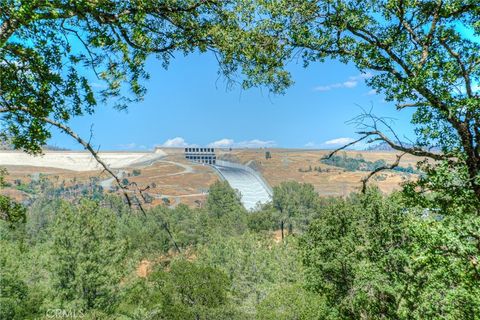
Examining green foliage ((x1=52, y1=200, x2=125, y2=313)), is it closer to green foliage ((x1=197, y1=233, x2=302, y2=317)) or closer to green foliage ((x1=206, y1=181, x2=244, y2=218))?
green foliage ((x1=197, y1=233, x2=302, y2=317))

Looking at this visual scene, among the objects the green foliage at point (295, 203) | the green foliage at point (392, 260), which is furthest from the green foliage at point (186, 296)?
the green foliage at point (295, 203)

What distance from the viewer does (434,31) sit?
10.5 m

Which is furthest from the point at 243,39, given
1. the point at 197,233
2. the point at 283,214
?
the point at 283,214

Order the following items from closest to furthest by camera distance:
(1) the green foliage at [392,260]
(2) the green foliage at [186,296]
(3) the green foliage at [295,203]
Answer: (1) the green foliage at [392,260] < (2) the green foliage at [186,296] < (3) the green foliage at [295,203]

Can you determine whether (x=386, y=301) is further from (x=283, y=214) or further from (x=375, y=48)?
(x=283, y=214)

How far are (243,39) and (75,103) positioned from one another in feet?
14.2

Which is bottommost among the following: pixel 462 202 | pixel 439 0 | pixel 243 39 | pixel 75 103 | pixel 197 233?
pixel 197 233

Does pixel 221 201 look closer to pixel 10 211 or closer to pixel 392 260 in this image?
pixel 392 260

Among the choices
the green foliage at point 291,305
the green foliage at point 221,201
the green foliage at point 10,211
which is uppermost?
the green foliage at point 10,211

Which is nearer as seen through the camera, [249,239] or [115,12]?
[115,12]

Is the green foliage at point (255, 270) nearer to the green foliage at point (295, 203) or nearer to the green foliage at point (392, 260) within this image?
the green foliage at point (392, 260)

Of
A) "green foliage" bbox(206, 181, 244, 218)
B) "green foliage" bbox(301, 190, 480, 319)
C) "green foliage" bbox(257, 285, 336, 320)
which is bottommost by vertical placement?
"green foliage" bbox(206, 181, 244, 218)

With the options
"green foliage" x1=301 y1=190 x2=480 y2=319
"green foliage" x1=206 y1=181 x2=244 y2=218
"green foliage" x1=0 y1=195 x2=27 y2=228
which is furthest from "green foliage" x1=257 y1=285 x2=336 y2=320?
"green foliage" x1=206 y1=181 x2=244 y2=218

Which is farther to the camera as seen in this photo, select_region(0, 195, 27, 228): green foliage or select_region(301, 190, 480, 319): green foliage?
select_region(0, 195, 27, 228): green foliage
